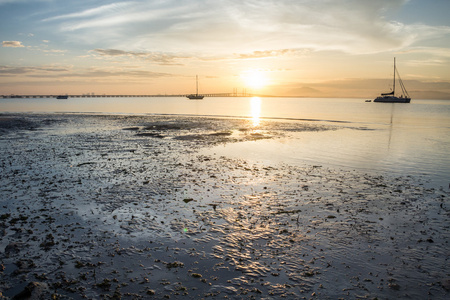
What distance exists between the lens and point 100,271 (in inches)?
307

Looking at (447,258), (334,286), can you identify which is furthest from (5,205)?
(447,258)

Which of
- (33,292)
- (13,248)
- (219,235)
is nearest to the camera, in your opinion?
(33,292)

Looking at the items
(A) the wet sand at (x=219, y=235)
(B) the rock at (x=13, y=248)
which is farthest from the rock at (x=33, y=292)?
(B) the rock at (x=13, y=248)

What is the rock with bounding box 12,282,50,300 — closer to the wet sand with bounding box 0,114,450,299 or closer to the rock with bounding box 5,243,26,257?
the wet sand with bounding box 0,114,450,299

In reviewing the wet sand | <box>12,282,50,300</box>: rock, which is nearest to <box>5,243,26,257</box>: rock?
the wet sand

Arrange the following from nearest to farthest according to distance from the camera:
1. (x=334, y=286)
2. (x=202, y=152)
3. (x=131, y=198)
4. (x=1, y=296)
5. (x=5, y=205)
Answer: (x=1, y=296) < (x=334, y=286) < (x=5, y=205) < (x=131, y=198) < (x=202, y=152)

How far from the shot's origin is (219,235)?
1003 cm

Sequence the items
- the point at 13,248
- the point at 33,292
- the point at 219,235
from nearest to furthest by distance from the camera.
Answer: the point at 33,292 → the point at 13,248 → the point at 219,235

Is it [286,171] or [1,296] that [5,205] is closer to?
[1,296]

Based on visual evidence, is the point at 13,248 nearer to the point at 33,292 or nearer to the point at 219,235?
the point at 33,292

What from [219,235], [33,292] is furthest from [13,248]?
[219,235]

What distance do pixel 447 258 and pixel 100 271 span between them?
10701mm

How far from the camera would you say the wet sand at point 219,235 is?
7.30 m

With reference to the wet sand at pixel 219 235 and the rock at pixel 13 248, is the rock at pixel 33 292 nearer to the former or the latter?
the wet sand at pixel 219 235
